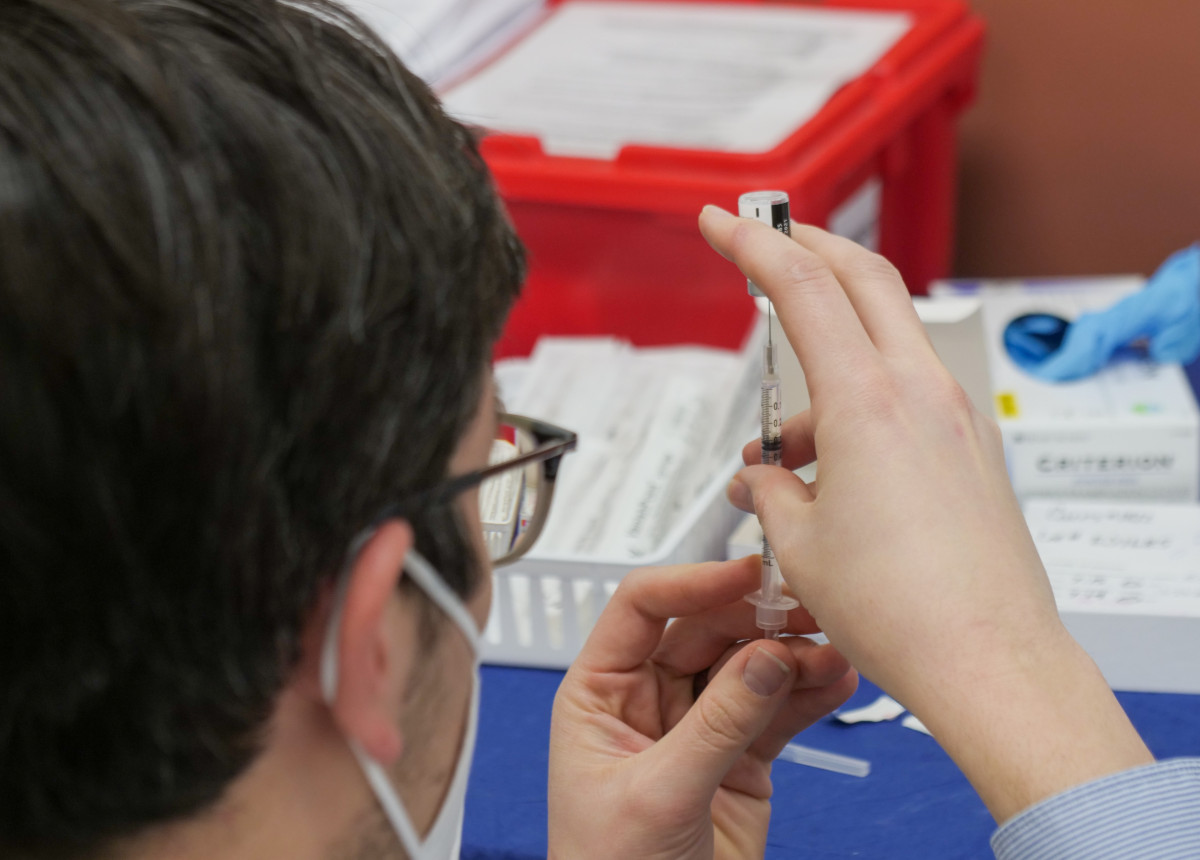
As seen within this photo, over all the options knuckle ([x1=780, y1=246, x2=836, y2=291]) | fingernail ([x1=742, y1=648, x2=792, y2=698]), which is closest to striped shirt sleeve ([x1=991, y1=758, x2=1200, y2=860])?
fingernail ([x1=742, y1=648, x2=792, y2=698])

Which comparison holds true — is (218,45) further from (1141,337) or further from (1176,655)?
(1141,337)

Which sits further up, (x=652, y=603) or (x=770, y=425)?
(x=770, y=425)

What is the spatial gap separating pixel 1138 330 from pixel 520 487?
2.52 feet

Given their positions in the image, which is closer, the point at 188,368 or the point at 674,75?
the point at 188,368

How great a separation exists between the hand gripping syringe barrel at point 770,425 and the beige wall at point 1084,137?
1143 mm

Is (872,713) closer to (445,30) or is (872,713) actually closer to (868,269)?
(868,269)

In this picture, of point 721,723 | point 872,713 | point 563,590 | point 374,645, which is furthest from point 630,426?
point 374,645

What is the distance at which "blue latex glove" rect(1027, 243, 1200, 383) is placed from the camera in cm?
119

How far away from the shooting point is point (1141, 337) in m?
1.24

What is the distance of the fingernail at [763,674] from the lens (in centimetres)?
68

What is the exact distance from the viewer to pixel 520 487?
2.48 feet

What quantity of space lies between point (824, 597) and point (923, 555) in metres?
0.06

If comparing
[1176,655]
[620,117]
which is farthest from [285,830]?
[620,117]

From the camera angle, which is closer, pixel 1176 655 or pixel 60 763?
pixel 60 763
